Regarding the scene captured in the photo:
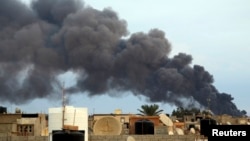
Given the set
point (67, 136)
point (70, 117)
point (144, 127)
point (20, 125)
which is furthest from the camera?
point (20, 125)

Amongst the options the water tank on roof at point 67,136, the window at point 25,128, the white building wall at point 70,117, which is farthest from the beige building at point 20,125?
the water tank on roof at point 67,136

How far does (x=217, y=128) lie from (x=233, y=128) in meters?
0.74

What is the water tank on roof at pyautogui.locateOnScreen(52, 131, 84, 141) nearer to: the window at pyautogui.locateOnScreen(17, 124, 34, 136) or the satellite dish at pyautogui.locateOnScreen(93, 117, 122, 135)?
the satellite dish at pyautogui.locateOnScreen(93, 117, 122, 135)

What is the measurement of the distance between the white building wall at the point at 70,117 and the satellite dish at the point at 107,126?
7343mm

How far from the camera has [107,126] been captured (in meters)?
38.7

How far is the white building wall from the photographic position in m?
29.8

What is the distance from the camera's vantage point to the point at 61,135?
20.3 metres

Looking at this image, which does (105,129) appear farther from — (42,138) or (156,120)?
(156,120)

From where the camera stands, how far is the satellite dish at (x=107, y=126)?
38097 mm

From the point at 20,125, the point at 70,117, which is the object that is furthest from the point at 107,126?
the point at 20,125

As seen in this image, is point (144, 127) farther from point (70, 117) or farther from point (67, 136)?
point (67, 136)

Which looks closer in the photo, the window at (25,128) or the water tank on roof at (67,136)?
the water tank on roof at (67,136)

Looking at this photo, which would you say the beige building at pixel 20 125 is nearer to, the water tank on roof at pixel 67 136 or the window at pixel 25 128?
the window at pixel 25 128

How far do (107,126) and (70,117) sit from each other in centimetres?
919
